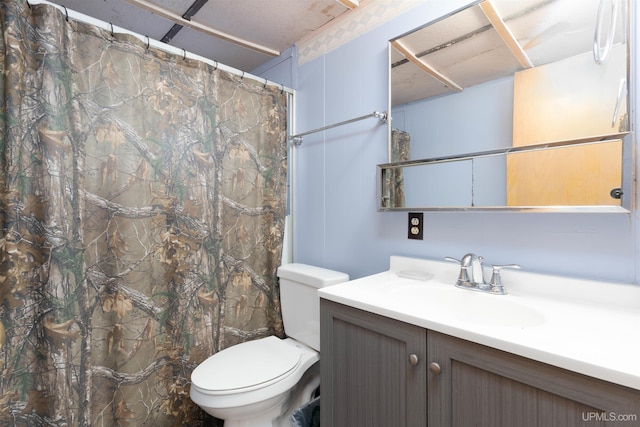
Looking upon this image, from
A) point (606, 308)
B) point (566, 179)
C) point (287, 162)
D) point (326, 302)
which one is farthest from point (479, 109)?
point (287, 162)

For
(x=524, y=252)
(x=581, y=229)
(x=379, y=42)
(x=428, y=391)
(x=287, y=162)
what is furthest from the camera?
(x=287, y=162)

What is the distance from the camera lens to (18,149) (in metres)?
1.06

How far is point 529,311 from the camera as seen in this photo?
91 centimetres

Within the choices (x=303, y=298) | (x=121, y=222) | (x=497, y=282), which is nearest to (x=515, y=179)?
(x=497, y=282)

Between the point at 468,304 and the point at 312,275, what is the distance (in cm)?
75

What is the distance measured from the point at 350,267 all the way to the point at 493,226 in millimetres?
738

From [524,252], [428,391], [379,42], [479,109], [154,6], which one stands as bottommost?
[428,391]

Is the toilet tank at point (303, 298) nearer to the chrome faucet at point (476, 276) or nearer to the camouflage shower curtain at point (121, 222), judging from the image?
the camouflage shower curtain at point (121, 222)

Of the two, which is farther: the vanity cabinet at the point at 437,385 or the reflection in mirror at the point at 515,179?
the reflection in mirror at the point at 515,179

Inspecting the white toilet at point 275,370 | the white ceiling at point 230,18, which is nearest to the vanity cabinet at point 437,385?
the white toilet at point 275,370

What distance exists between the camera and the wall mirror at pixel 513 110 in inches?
34.9

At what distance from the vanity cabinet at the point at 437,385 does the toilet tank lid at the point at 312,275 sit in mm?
364

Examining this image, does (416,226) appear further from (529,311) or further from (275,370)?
(275,370)

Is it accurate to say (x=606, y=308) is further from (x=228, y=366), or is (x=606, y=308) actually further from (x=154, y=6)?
(x=154, y=6)
